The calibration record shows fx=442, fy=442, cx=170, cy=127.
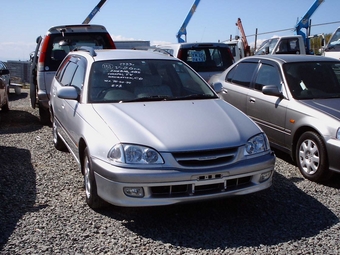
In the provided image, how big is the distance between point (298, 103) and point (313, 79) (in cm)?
75

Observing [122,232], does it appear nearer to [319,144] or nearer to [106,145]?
[106,145]

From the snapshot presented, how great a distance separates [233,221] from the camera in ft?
14.0

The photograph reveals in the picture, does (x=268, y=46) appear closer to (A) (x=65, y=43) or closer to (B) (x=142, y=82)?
(A) (x=65, y=43)

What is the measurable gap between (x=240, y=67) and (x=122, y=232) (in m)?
4.49

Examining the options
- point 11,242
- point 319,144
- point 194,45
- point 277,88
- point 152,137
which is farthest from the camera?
point 194,45

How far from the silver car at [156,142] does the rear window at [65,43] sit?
347cm

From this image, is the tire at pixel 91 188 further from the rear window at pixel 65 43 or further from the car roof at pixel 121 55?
the rear window at pixel 65 43

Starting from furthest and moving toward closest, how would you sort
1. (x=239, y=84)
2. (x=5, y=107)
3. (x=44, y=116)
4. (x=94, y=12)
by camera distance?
(x=94, y=12)
(x=5, y=107)
(x=44, y=116)
(x=239, y=84)

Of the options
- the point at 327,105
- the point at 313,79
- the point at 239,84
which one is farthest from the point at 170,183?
the point at 239,84

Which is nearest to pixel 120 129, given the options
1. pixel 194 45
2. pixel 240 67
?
pixel 240 67

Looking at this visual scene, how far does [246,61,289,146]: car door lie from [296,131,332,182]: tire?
0.41m

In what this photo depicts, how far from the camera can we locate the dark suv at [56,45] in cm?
852

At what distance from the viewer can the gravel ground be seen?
12.2 ft

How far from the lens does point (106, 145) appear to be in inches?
161
